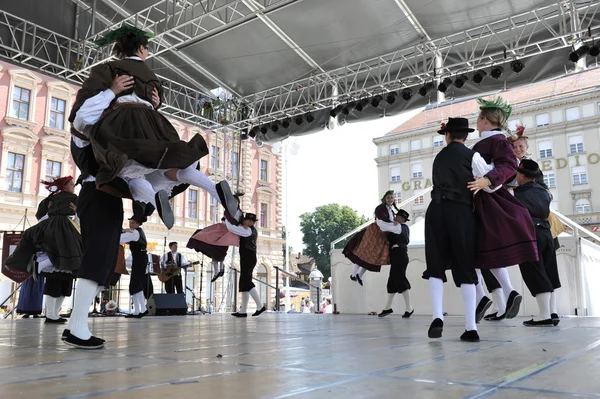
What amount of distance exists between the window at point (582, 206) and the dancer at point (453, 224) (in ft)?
135

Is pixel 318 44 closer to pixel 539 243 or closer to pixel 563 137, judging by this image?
pixel 539 243

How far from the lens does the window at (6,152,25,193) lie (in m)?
19.9

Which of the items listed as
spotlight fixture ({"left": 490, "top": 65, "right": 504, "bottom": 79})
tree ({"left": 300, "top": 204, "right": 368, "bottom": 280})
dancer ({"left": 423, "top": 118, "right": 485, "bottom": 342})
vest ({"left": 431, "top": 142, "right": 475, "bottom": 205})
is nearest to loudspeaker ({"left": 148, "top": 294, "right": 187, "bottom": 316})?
dancer ({"left": 423, "top": 118, "right": 485, "bottom": 342})

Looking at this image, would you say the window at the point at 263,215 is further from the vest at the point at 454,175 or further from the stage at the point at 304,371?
the stage at the point at 304,371

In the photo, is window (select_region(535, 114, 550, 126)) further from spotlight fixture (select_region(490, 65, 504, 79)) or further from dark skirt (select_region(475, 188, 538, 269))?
dark skirt (select_region(475, 188, 538, 269))

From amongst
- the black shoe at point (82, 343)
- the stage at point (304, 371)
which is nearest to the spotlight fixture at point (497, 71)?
the stage at point (304, 371)

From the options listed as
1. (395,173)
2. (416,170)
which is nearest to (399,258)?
(416,170)

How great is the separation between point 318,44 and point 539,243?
7.38 metres

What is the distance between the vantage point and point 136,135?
2.46 m

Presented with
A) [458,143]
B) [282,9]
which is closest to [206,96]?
[282,9]

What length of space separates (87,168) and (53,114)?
21.4 metres

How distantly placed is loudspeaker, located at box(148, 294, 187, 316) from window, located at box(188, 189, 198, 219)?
55.3ft

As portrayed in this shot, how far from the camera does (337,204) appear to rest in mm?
59344

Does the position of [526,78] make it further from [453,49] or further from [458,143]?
[458,143]
